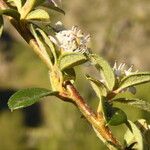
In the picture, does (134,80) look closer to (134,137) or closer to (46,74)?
(134,137)

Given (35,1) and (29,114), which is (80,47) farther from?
(29,114)

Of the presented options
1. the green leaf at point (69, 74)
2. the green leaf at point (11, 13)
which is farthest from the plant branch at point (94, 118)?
the green leaf at point (11, 13)

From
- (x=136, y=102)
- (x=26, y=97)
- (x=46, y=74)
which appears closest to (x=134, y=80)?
(x=136, y=102)

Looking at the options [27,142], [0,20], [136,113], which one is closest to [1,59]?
[27,142]

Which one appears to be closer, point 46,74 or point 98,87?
point 98,87

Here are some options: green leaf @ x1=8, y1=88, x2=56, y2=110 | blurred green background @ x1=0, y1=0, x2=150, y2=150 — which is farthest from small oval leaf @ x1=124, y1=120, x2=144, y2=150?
blurred green background @ x1=0, y1=0, x2=150, y2=150

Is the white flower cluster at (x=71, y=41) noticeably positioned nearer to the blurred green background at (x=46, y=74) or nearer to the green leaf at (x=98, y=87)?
the green leaf at (x=98, y=87)
